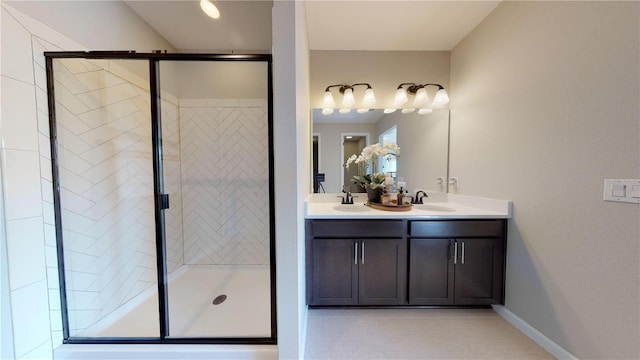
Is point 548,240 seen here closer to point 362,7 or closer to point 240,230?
point 362,7

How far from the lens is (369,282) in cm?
175

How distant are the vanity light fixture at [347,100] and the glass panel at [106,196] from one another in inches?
61.3

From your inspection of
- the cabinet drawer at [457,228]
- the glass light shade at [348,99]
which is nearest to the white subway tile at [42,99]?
the glass light shade at [348,99]

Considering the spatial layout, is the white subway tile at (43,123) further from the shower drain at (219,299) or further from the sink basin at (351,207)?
the sink basin at (351,207)

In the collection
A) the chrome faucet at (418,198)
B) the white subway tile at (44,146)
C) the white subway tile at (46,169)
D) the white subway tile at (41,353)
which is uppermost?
the white subway tile at (44,146)

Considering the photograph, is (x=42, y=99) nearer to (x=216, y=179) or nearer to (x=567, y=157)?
(x=216, y=179)

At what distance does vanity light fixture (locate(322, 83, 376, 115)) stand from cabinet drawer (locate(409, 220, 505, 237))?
1293mm

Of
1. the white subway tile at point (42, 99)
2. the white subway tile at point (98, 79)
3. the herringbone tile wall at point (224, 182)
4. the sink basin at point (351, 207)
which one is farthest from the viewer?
the herringbone tile wall at point (224, 182)

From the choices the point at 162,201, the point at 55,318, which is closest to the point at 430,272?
the point at 162,201

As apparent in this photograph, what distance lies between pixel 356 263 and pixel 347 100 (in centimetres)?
158

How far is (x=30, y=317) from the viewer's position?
118 cm

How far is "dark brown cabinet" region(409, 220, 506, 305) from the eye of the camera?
67.4 inches

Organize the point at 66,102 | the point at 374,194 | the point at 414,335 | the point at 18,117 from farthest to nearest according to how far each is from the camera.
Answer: the point at 374,194
the point at 414,335
the point at 66,102
the point at 18,117

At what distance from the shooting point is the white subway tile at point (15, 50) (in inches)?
42.4
